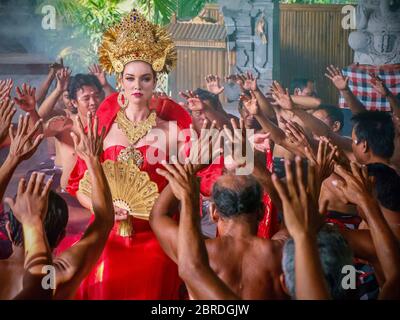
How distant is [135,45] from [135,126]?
51cm

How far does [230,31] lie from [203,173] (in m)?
1.03

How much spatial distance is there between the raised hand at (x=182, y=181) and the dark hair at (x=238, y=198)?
0.14 m

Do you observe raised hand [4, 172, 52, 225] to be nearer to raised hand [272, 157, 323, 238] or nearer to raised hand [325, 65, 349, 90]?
raised hand [272, 157, 323, 238]

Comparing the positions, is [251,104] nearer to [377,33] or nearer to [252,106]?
[252,106]

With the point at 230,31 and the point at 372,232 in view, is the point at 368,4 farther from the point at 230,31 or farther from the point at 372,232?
the point at 372,232

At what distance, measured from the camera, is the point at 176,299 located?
555 cm

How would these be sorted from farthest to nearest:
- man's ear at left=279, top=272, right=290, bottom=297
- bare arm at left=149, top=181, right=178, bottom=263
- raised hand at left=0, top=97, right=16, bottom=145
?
1. raised hand at left=0, top=97, right=16, bottom=145
2. bare arm at left=149, top=181, right=178, bottom=263
3. man's ear at left=279, top=272, right=290, bottom=297

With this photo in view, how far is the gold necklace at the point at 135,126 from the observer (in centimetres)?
554

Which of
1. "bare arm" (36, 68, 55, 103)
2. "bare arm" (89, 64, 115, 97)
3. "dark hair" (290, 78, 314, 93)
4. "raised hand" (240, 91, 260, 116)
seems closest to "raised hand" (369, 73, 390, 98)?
"dark hair" (290, 78, 314, 93)

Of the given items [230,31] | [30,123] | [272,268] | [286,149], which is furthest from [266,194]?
[30,123]

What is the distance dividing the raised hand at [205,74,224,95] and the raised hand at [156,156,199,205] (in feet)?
2.81

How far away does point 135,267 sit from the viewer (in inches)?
216

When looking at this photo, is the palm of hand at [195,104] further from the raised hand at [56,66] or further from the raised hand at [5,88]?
the raised hand at [5,88]

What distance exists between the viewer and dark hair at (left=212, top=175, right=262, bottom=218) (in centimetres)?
499
